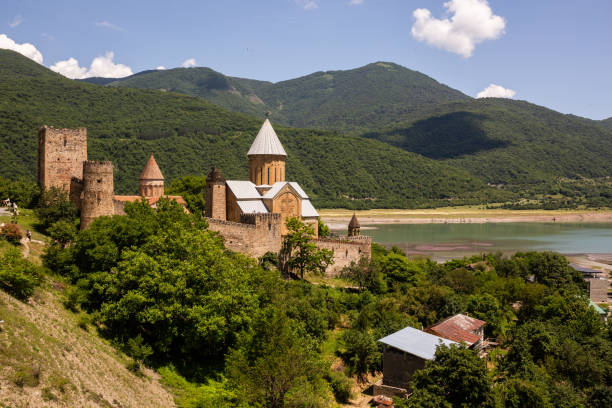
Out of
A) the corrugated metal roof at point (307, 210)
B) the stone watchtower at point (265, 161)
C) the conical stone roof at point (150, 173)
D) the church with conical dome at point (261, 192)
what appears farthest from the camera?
the conical stone roof at point (150, 173)

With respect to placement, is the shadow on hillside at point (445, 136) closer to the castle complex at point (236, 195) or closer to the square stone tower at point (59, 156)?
the castle complex at point (236, 195)

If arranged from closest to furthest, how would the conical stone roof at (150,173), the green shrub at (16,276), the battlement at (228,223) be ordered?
the green shrub at (16,276) < the battlement at (228,223) < the conical stone roof at (150,173)

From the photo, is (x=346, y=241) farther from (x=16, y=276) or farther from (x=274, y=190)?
(x=16, y=276)

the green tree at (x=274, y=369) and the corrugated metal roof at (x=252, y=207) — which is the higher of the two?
the corrugated metal roof at (x=252, y=207)

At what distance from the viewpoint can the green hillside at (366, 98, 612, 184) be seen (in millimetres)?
141625

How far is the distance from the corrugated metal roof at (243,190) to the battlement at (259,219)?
1.63 metres

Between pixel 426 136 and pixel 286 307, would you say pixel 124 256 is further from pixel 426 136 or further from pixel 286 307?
pixel 426 136

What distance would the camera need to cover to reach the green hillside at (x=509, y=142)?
465 ft

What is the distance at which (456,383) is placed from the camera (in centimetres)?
1315

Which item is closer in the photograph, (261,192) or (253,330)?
A: (253,330)

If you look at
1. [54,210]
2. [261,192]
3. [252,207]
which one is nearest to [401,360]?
[252,207]

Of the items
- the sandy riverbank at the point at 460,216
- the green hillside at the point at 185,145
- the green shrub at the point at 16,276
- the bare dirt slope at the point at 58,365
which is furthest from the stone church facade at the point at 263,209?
the sandy riverbank at the point at 460,216

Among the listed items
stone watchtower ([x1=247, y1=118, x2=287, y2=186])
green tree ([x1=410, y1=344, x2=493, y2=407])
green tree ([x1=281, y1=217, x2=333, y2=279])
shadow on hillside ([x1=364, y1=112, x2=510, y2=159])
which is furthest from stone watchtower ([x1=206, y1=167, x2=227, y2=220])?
shadow on hillside ([x1=364, y1=112, x2=510, y2=159])

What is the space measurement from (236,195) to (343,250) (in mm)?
6653
